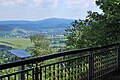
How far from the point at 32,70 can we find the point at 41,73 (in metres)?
0.25

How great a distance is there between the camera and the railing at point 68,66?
13.4 feet

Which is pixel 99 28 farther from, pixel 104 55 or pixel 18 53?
pixel 18 53

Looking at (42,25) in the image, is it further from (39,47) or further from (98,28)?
(98,28)

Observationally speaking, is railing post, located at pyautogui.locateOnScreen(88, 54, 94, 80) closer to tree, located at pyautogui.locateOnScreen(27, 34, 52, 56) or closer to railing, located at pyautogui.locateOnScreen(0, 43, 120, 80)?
railing, located at pyautogui.locateOnScreen(0, 43, 120, 80)

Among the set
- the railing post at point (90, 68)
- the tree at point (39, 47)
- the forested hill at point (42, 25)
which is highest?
the railing post at point (90, 68)

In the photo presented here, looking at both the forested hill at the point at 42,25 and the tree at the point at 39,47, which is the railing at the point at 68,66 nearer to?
the tree at the point at 39,47

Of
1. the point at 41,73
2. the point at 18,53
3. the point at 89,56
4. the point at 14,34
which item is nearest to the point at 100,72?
the point at 89,56

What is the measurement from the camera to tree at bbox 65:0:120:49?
42.1ft

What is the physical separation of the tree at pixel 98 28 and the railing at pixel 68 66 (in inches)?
201

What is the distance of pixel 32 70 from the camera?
4.38 meters

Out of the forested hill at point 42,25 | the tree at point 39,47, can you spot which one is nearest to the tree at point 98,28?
the tree at point 39,47

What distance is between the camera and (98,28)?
13.7m

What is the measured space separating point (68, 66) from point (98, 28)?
8.40m

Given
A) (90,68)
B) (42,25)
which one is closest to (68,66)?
(90,68)
